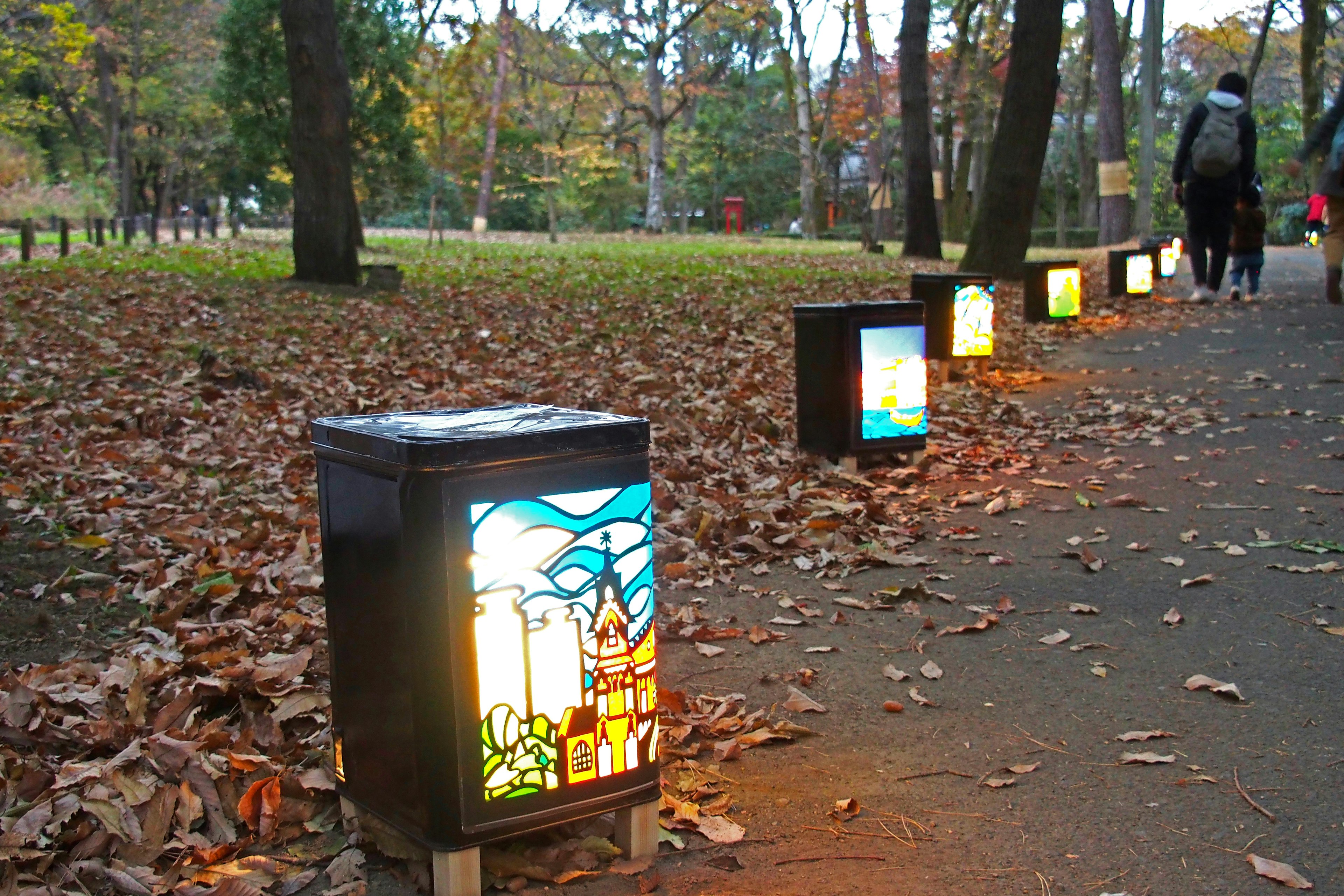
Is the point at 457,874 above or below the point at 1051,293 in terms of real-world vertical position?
below

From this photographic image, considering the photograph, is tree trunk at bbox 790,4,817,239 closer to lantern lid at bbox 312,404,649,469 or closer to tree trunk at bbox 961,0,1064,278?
tree trunk at bbox 961,0,1064,278

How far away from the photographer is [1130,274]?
1648 cm

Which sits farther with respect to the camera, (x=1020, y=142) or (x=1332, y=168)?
(x=1020, y=142)

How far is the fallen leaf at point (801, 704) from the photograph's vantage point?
3.91 meters

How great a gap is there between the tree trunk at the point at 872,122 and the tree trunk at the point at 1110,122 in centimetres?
514

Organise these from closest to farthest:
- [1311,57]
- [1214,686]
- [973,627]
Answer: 1. [1214,686]
2. [973,627]
3. [1311,57]

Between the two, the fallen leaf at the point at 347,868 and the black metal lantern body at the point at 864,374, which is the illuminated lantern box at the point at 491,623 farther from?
the black metal lantern body at the point at 864,374

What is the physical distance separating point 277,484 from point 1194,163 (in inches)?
422

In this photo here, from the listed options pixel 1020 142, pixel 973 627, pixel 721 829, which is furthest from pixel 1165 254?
pixel 721 829

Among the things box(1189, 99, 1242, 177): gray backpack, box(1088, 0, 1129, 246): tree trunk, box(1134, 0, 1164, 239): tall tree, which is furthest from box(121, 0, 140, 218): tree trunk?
box(1189, 99, 1242, 177): gray backpack

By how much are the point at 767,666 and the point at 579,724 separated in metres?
1.61

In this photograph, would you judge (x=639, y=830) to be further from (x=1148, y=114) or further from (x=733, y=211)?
(x=733, y=211)

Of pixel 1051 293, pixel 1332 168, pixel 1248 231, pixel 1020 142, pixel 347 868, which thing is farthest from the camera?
pixel 1020 142

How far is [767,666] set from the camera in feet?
14.2
